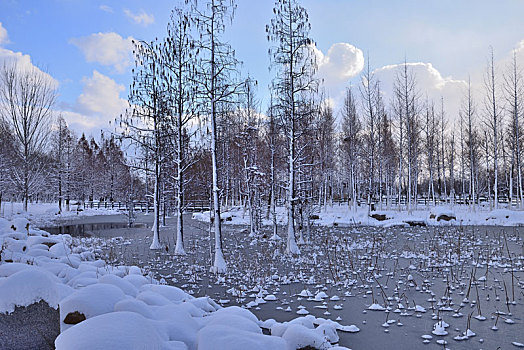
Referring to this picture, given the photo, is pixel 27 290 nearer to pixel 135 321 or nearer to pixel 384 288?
pixel 135 321

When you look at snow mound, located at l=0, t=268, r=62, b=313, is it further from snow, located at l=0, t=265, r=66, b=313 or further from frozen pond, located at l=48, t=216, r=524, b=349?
frozen pond, located at l=48, t=216, r=524, b=349

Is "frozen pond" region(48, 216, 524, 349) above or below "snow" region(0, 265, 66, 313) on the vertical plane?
below

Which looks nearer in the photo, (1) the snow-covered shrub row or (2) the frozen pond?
(1) the snow-covered shrub row

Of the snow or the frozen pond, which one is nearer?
the snow

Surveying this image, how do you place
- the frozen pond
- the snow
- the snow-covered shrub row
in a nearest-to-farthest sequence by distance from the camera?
the snow-covered shrub row, the snow, the frozen pond

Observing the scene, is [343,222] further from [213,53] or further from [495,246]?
[213,53]

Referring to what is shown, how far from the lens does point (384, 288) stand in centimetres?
728

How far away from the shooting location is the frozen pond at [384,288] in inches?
190

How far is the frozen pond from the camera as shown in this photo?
190 inches

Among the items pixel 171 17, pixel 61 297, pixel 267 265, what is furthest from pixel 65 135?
pixel 61 297

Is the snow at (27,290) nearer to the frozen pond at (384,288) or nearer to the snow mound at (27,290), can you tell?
the snow mound at (27,290)

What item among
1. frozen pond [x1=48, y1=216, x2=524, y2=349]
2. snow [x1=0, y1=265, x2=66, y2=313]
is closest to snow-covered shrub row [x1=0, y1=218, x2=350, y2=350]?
snow [x1=0, y1=265, x2=66, y2=313]

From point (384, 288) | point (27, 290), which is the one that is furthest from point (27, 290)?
point (384, 288)

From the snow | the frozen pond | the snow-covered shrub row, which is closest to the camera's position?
the snow-covered shrub row
